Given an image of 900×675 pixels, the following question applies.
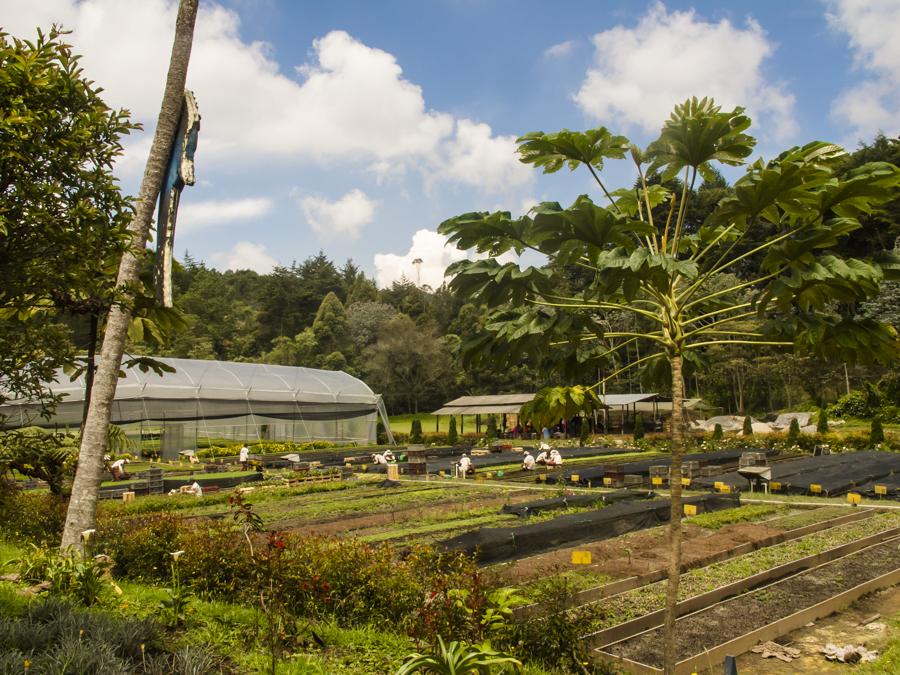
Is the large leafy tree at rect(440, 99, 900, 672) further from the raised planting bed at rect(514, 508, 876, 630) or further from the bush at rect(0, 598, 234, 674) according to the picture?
the bush at rect(0, 598, 234, 674)

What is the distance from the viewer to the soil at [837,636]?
6.95 meters

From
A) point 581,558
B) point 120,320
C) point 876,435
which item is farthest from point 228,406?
point 876,435

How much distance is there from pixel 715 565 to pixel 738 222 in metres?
7.76

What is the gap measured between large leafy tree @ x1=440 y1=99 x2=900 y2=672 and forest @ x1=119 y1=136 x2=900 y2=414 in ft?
112

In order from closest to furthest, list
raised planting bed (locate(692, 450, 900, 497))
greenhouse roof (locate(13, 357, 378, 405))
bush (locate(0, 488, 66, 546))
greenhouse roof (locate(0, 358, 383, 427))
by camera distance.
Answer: bush (locate(0, 488, 66, 546))
raised planting bed (locate(692, 450, 900, 497))
greenhouse roof (locate(0, 358, 383, 427))
greenhouse roof (locate(13, 357, 378, 405))

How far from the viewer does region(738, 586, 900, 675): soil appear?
6953mm

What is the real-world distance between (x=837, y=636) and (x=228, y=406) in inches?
1356

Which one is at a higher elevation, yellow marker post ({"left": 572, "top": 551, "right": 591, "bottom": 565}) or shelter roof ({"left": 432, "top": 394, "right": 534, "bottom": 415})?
shelter roof ({"left": 432, "top": 394, "right": 534, "bottom": 415})

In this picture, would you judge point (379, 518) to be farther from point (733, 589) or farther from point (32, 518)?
point (733, 589)

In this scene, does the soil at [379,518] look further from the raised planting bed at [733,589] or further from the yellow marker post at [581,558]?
the raised planting bed at [733,589]

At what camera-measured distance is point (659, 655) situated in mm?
6961

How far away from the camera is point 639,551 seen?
11.2m

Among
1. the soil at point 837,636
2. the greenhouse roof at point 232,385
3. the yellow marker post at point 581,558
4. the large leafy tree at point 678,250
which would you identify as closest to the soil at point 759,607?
the soil at point 837,636

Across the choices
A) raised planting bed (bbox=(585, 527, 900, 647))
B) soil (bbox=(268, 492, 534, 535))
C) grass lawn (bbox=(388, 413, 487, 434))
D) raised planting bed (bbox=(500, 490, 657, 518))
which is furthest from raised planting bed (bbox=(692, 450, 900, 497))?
grass lawn (bbox=(388, 413, 487, 434))
